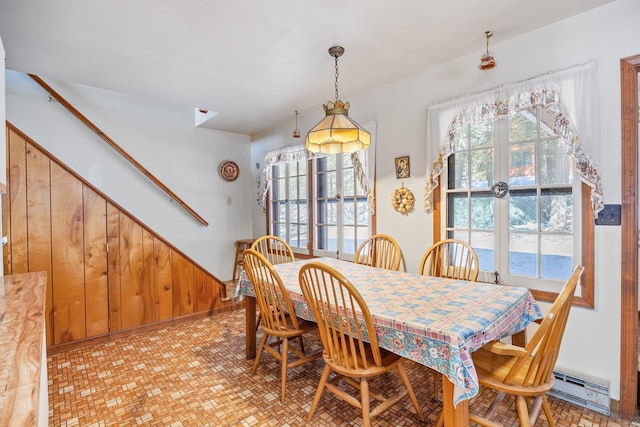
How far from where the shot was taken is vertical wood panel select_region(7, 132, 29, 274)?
2.47m

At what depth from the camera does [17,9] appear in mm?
1841

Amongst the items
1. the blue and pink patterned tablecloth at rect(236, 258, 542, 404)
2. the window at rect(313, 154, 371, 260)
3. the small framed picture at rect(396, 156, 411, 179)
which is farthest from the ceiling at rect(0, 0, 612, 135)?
the blue and pink patterned tablecloth at rect(236, 258, 542, 404)

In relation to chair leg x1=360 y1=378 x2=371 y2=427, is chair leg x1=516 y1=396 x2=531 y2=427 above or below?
above

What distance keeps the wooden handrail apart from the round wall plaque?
2.35 ft

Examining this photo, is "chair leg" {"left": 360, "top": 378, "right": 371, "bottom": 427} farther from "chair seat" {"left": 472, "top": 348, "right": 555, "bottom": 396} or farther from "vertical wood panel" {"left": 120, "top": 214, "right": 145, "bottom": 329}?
"vertical wood panel" {"left": 120, "top": 214, "right": 145, "bottom": 329}

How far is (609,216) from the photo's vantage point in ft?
6.23

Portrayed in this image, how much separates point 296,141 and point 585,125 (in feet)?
9.58

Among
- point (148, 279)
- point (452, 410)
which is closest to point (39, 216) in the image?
point (148, 279)

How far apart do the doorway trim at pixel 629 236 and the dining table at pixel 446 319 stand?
563 millimetres

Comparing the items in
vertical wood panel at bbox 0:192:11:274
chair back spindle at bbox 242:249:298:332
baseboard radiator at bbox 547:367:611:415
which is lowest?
baseboard radiator at bbox 547:367:611:415

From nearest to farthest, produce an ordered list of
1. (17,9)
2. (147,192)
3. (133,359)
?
(17,9) < (133,359) < (147,192)

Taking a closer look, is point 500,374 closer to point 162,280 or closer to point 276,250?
point 276,250

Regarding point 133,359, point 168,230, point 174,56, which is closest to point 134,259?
point 133,359

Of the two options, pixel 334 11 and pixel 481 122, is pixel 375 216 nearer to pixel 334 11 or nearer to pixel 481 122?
pixel 481 122
